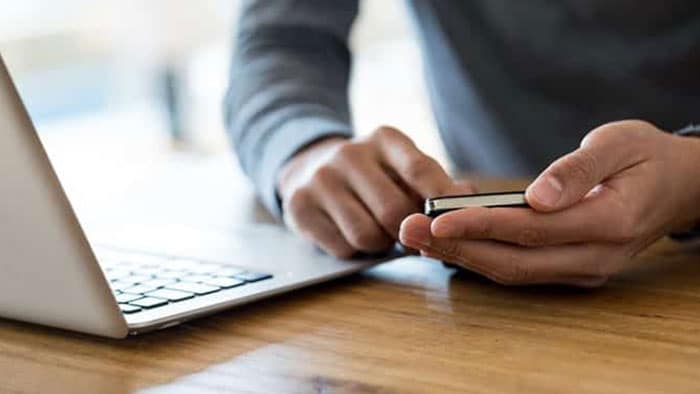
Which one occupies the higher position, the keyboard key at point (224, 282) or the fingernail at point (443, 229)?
the fingernail at point (443, 229)

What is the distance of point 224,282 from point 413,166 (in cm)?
15

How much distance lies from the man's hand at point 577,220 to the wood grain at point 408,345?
2 centimetres

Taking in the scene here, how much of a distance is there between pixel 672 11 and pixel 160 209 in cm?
53

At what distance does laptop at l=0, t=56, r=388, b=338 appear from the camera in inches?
23.6

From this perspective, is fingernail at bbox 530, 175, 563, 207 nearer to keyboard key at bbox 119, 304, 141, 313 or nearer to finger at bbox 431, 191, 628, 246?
finger at bbox 431, 191, 628, 246

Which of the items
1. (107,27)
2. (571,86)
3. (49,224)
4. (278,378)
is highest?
(49,224)

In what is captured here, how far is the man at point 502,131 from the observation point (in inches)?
28.5

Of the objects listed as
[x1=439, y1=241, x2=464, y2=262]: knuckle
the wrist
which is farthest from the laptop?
the wrist

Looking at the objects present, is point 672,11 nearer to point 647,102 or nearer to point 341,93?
point 647,102

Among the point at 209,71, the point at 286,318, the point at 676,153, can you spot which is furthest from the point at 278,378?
the point at 209,71

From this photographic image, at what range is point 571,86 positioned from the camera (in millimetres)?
1202

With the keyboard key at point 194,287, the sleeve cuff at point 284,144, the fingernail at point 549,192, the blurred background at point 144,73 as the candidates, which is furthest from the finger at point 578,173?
the blurred background at point 144,73

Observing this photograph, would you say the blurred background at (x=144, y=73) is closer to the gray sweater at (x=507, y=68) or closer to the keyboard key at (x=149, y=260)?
the gray sweater at (x=507, y=68)

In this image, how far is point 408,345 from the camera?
657mm
